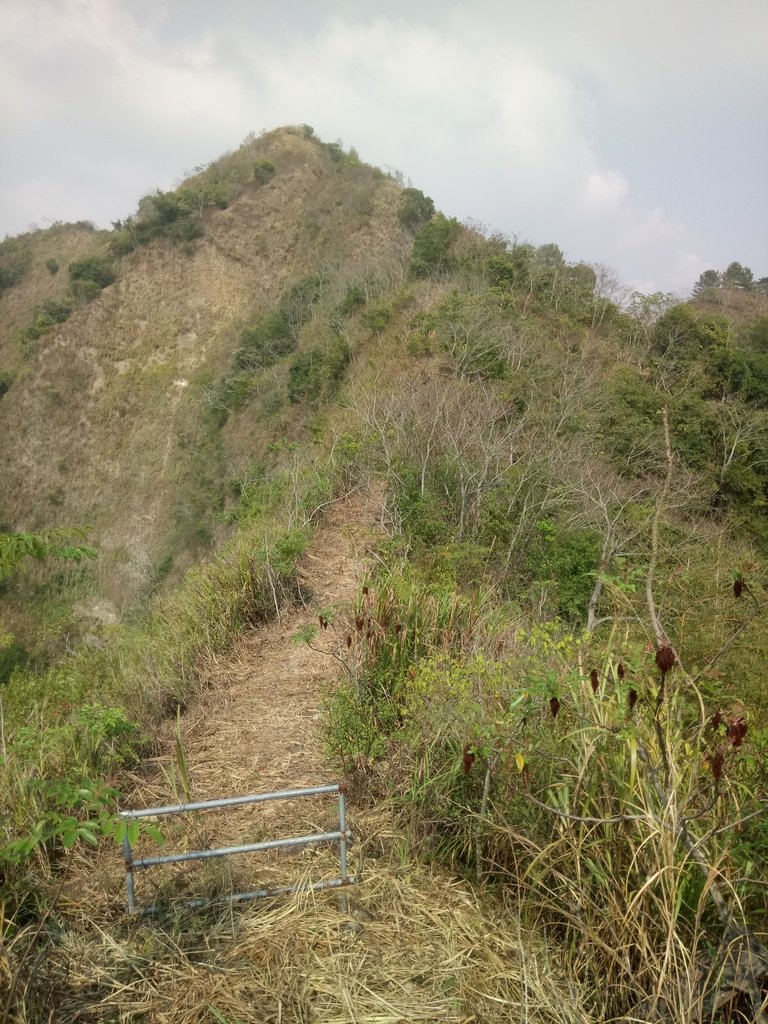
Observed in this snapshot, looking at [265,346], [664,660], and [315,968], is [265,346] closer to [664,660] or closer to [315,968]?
[315,968]

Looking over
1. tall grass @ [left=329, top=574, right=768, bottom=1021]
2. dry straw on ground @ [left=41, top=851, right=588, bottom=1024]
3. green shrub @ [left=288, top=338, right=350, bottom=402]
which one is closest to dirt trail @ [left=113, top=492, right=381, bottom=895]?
dry straw on ground @ [left=41, top=851, right=588, bottom=1024]

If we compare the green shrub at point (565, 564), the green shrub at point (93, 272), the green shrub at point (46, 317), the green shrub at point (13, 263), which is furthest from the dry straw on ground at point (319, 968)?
the green shrub at point (13, 263)

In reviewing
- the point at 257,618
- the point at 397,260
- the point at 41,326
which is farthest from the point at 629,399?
the point at 41,326

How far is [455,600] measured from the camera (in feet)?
14.6

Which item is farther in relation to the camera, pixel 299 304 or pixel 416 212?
pixel 416 212

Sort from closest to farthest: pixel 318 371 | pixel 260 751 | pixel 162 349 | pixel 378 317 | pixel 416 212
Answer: pixel 260 751
pixel 378 317
pixel 318 371
pixel 416 212
pixel 162 349

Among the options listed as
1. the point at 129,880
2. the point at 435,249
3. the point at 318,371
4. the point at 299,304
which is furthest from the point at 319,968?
the point at 299,304

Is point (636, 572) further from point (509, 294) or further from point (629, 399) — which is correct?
point (509, 294)

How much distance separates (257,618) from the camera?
6207mm

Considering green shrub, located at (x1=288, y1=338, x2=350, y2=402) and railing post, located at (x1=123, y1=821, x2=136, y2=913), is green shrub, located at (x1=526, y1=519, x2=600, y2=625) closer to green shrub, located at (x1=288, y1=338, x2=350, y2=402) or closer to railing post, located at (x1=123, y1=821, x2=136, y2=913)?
railing post, located at (x1=123, y1=821, x2=136, y2=913)

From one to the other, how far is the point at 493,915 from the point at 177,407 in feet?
107

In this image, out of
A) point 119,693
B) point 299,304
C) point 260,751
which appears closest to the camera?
point 260,751

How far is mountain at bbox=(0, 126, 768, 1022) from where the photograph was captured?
7.36 feet

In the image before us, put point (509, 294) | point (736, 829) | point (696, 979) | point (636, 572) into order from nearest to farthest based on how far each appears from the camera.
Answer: point (696, 979), point (736, 829), point (636, 572), point (509, 294)
